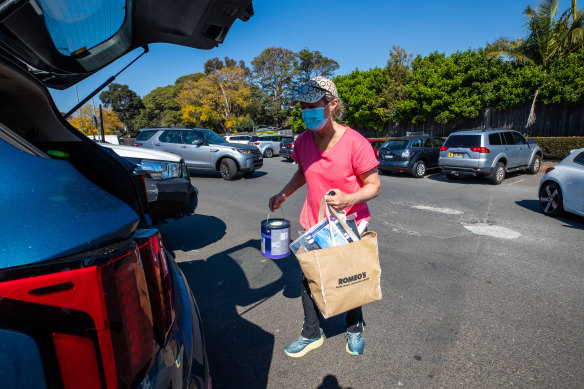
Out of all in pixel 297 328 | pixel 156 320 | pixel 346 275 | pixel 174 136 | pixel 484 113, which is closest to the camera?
pixel 156 320

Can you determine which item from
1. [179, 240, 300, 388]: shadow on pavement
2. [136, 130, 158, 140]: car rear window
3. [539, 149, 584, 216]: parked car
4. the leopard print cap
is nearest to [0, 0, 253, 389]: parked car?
[179, 240, 300, 388]: shadow on pavement

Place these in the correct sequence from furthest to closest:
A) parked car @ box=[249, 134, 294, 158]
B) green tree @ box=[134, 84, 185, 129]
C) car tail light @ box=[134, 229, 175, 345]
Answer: green tree @ box=[134, 84, 185, 129] < parked car @ box=[249, 134, 294, 158] < car tail light @ box=[134, 229, 175, 345]

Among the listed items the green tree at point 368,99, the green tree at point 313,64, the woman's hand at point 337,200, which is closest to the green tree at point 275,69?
the green tree at point 313,64

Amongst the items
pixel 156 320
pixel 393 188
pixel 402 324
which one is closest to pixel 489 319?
pixel 402 324

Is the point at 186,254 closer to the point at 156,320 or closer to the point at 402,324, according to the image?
the point at 402,324

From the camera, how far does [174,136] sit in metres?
11.6

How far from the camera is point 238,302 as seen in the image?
3.32 meters

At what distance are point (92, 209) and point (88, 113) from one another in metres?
2.58

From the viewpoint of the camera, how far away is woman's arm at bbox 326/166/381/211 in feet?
6.71

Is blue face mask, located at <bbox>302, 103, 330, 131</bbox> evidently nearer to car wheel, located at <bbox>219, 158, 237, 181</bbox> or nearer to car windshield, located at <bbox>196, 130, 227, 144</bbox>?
car wheel, located at <bbox>219, 158, 237, 181</bbox>

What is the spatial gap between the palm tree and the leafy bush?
10.4 feet

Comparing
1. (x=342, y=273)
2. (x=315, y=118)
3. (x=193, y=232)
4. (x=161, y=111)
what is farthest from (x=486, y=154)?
(x=161, y=111)

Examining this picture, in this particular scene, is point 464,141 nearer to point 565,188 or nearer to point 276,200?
point 565,188

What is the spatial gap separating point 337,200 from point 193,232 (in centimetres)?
420
